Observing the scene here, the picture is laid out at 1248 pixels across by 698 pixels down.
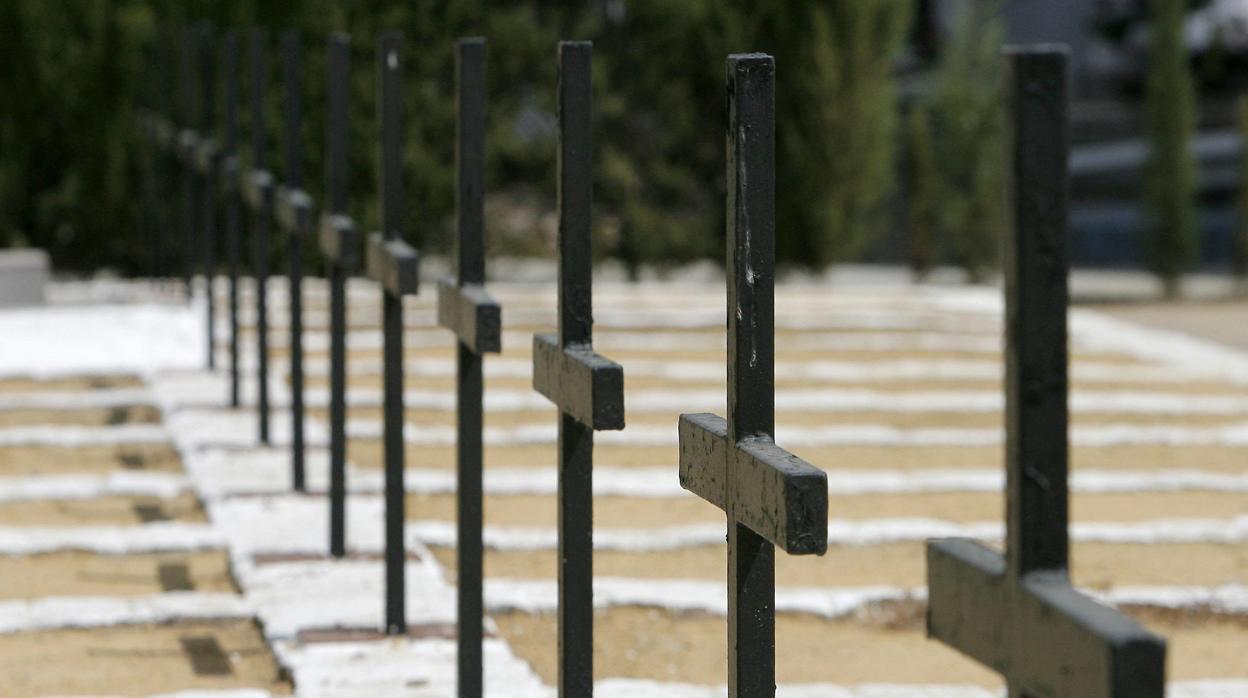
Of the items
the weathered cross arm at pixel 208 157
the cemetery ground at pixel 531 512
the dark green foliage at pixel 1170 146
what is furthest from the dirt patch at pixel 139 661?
the dark green foliage at pixel 1170 146

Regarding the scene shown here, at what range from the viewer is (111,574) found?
5141 millimetres

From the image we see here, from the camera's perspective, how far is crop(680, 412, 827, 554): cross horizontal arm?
6.95ft

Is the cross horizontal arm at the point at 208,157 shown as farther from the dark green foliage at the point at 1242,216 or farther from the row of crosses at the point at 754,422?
the dark green foliage at the point at 1242,216

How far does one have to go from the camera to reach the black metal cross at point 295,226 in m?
5.67

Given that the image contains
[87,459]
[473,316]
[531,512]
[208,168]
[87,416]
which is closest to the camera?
[473,316]

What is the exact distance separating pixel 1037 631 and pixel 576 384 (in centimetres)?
156

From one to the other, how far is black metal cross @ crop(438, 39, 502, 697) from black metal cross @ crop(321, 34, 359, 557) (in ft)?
3.80

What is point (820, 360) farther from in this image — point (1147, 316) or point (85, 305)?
point (1147, 316)

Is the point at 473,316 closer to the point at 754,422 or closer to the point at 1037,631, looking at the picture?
the point at 754,422

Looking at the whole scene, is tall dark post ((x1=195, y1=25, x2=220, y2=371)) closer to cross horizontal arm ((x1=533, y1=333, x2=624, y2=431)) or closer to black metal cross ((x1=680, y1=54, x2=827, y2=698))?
cross horizontal arm ((x1=533, y1=333, x2=624, y2=431))

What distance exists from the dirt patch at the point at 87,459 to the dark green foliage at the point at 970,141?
993cm

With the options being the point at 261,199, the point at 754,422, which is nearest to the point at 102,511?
the point at 261,199

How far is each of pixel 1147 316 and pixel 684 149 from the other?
13.8 ft

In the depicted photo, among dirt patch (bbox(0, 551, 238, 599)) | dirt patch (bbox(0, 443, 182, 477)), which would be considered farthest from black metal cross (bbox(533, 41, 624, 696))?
dirt patch (bbox(0, 443, 182, 477))
